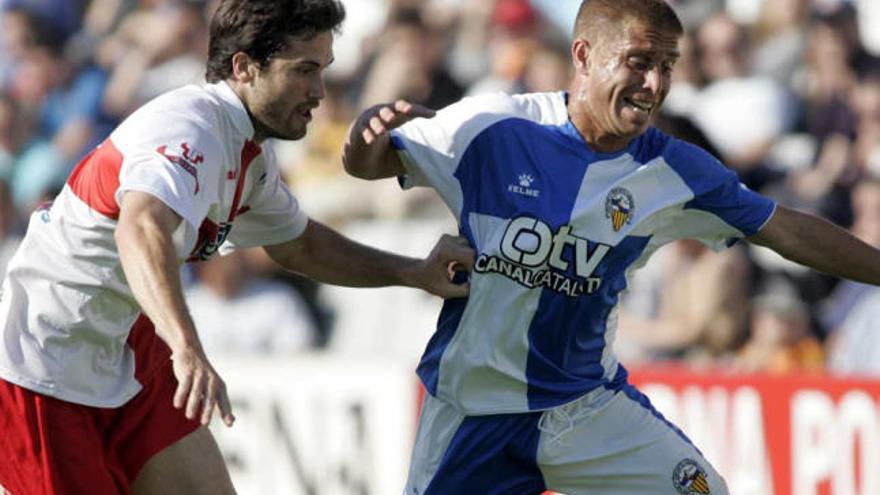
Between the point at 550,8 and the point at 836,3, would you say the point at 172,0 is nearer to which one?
the point at 550,8

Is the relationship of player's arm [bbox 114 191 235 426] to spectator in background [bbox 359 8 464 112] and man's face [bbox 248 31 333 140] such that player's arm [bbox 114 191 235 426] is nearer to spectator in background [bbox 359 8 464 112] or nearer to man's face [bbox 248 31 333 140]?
man's face [bbox 248 31 333 140]

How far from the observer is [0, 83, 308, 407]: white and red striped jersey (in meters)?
5.70

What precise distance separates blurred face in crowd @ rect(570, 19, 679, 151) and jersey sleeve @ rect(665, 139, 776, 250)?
0.22 metres

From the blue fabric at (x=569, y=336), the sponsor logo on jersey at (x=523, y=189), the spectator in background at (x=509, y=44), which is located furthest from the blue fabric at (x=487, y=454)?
the spectator in background at (x=509, y=44)

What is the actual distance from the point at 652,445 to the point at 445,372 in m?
0.77

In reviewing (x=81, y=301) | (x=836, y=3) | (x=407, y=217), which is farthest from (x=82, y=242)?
(x=836, y=3)

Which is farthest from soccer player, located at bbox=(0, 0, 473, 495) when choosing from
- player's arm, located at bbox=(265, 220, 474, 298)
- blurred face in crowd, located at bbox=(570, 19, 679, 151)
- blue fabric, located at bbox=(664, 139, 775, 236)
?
blue fabric, located at bbox=(664, 139, 775, 236)

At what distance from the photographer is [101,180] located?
575 centimetres

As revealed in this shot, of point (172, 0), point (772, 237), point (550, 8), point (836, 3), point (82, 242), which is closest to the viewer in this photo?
point (82, 242)

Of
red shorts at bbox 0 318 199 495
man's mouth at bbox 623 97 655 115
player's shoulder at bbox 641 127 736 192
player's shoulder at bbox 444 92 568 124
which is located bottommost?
red shorts at bbox 0 318 199 495

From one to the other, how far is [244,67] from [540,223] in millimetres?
1135

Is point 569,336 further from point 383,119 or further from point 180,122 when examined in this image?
point 180,122

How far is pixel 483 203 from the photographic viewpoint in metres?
6.12

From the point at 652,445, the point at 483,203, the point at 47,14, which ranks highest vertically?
the point at 47,14
